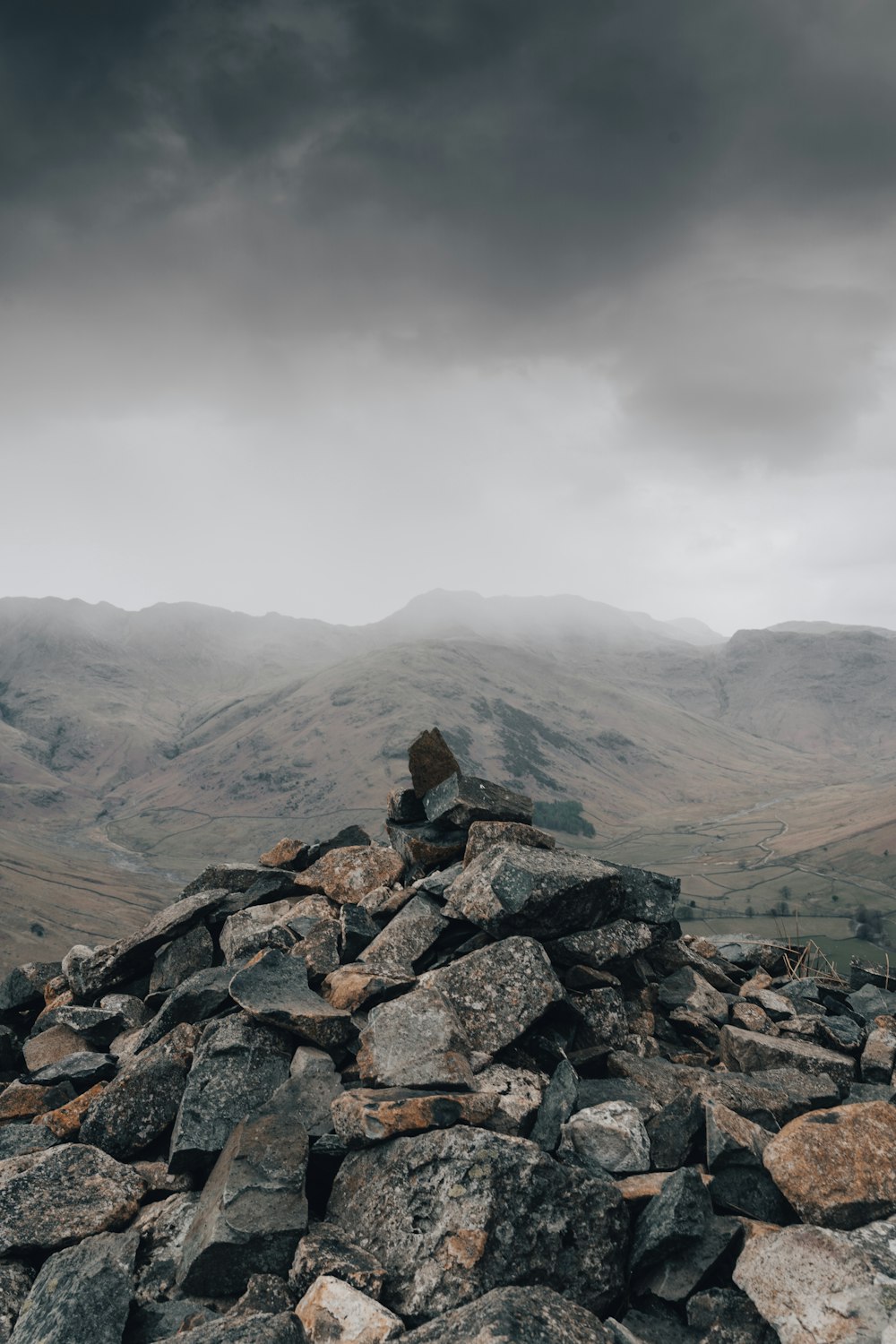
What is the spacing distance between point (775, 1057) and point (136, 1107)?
352 inches

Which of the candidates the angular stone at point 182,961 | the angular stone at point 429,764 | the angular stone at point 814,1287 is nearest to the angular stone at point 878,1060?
the angular stone at point 814,1287

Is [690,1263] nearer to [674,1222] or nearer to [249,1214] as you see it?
[674,1222]

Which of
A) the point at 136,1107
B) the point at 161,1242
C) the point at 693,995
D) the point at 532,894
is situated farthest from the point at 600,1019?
the point at 136,1107

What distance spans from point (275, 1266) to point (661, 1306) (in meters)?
3.68

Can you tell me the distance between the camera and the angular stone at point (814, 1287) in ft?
19.2

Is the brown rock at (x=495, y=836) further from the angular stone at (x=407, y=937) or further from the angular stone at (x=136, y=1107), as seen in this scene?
the angular stone at (x=136, y=1107)

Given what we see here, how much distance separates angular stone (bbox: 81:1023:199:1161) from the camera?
29.7 feet

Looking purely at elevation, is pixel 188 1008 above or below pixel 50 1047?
above

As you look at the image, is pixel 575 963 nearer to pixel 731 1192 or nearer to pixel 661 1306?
pixel 731 1192

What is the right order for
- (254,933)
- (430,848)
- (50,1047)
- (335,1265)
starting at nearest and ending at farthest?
(335,1265), (50,1047), (254,933), (430,848)

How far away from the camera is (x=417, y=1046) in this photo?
8758 mm

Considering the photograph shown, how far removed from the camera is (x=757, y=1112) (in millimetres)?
8859

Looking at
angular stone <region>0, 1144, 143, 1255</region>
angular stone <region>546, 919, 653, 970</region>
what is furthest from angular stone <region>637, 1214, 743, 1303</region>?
angular stone <region>0, 1144, 143, 1255</region>

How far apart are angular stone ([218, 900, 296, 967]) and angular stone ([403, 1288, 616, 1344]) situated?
22.6 feet
